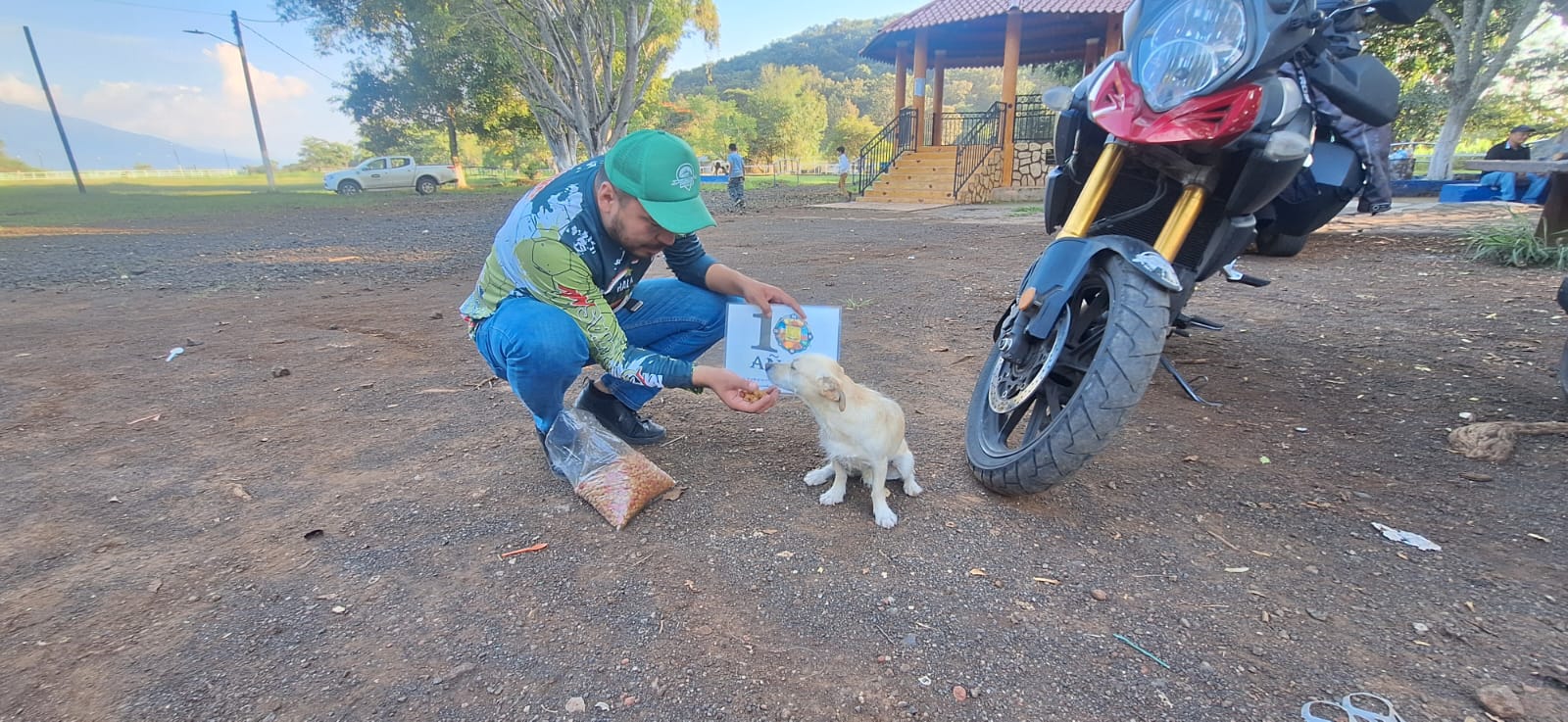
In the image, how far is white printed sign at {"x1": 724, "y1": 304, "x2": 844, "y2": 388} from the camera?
2.63m

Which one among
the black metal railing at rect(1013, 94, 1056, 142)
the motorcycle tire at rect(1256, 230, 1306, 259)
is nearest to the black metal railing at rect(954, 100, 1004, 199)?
the black metal railing at rect(1013, 94, 1056, 142)

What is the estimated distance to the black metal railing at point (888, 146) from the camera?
19.5 m

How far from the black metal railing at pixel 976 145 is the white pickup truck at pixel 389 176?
2078 centimetres

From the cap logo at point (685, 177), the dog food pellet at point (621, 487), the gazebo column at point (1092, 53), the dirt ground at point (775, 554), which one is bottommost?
the dirt ground at point (775, 554)

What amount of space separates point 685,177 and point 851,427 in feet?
3.11

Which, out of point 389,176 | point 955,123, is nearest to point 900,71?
point 955,123

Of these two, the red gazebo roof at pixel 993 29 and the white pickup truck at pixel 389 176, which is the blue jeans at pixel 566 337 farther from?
the white pickup truck at pixel 389 176

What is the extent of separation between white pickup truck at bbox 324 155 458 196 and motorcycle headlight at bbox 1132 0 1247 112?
2940 cm

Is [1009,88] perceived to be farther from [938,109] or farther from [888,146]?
[888,146]

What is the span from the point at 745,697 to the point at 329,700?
0.88m

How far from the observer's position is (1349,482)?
2.27 meters

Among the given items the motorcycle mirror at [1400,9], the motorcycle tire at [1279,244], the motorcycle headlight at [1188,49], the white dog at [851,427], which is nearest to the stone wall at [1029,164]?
the motorcycle tire at [1279,244]

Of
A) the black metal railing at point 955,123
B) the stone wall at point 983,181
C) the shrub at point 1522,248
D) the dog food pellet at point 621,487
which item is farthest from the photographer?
the black metal railing at point 955,123

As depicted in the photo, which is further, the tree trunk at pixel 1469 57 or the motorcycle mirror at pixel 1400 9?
the tree trunk at pixel 1469 57
